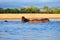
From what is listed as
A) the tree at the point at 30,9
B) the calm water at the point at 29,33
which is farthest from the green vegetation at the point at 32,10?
the calm water at the point at 29,33

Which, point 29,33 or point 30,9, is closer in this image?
point 29,33

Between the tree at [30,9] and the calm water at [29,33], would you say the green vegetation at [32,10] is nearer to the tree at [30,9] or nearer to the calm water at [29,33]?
the tree at [30,9]

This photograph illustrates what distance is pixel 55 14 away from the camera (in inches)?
755

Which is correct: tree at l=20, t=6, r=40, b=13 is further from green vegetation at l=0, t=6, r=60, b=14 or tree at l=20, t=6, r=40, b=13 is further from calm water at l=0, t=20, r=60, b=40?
calm water at l=0, t=20, r=60, b=40

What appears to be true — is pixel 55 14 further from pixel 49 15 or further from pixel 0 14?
pixel 0 14

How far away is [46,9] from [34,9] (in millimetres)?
826

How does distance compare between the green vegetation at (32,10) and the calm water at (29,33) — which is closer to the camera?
the calm water at (29,33)

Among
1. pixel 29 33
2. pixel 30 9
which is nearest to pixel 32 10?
pixel 30 9

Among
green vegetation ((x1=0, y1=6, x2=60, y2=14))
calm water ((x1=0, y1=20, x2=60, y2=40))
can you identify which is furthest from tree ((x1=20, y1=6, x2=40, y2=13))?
calm water ((x1=0, y1=20, x2=60, y2=40))

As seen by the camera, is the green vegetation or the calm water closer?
the calm water

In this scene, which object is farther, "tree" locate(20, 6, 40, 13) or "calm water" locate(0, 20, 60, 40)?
"tree" locate(20, 6, 40, 13)

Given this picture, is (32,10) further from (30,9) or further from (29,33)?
(29,33)

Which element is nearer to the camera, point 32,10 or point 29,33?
point 29,33

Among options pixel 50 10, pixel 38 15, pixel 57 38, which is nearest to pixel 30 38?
pixel 57 38
